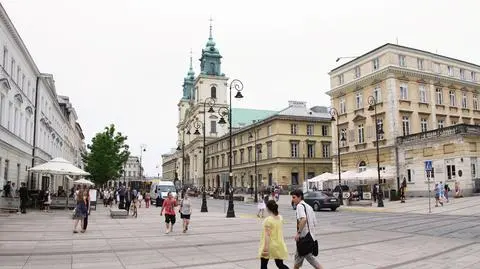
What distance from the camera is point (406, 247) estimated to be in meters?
12.6

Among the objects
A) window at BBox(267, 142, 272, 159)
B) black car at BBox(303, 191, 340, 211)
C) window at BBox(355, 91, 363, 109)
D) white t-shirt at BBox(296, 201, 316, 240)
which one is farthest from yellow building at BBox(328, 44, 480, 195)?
white t-shirt at BBox(296, 201, 316, 240)

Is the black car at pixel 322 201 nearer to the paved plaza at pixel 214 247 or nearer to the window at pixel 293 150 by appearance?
the paved plaza at pixel 214 247

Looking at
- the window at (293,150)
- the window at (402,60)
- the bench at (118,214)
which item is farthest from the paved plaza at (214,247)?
the window at (293,150)

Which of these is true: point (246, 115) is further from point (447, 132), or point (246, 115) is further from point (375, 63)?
point (447, 132)

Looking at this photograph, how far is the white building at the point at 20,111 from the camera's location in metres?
27.3

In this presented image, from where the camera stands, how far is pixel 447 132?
38938mm

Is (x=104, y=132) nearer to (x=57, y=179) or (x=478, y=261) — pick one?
(x=57, y=179)

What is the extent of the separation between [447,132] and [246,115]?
7573 centimetres

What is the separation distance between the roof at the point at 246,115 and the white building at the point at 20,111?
6462 centimetres

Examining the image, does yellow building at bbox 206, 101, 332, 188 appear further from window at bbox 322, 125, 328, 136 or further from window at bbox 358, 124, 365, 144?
window at bbox 358, 124, 365, 144

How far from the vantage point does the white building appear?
27.3 m

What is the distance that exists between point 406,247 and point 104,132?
174 ft

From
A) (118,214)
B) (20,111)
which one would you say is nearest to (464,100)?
(118,214)

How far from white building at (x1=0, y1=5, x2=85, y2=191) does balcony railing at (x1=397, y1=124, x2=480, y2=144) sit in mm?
35427
